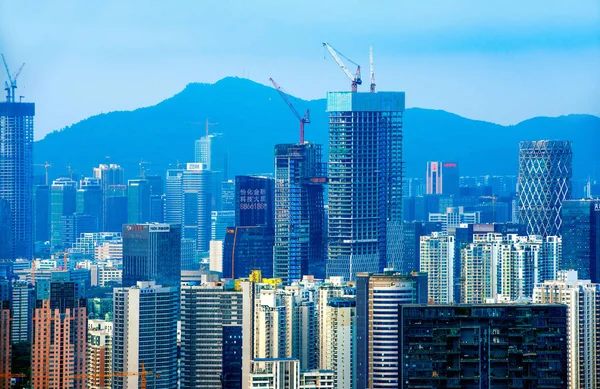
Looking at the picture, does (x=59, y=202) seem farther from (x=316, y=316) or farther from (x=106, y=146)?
(x=316, y=316)

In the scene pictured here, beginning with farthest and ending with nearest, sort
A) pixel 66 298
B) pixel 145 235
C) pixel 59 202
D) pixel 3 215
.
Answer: pixel 59 202 → pixel 145 235 → pixel 3 215 → pixel 66 298

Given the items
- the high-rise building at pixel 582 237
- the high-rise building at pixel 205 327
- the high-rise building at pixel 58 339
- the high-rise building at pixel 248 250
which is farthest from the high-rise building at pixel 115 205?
the high-rise building at pixel 58 339

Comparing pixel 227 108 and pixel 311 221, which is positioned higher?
pixel 227 108

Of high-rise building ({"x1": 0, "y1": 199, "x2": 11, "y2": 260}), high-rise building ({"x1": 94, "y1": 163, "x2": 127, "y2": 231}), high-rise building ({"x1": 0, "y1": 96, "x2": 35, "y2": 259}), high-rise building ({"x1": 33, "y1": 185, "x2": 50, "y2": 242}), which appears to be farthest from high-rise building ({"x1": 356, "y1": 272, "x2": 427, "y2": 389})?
high-rise building ({"x1": 94, "y1": 163, "x2": 127, "y2": 231})

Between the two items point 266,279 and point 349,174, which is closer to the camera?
point 266,279

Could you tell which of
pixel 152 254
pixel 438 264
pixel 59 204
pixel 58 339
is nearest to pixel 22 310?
pixel 58 339

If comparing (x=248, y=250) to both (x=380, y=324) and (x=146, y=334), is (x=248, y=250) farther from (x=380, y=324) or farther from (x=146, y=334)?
(x=380, y=324)

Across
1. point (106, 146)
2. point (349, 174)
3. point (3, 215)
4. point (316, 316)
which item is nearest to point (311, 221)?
point (349, 174)
